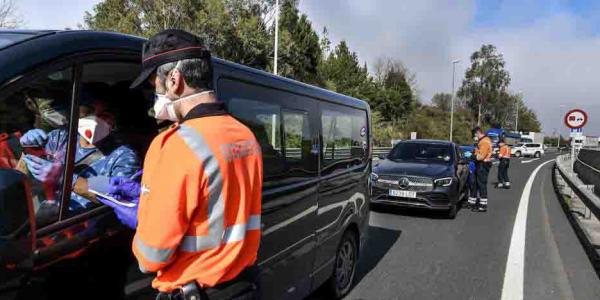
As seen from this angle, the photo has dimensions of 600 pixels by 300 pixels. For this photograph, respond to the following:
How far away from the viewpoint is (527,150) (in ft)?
187

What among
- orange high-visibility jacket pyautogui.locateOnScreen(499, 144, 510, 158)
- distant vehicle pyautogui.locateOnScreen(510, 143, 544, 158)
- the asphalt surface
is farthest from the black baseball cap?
distant vehicle pyautogui.locateOnScreen(510, 143, 544, 158)

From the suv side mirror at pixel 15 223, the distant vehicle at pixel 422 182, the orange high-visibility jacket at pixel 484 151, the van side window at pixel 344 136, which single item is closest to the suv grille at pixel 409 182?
the distant vehicle at pixel 422 182

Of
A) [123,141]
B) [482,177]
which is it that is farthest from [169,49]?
[482,177]

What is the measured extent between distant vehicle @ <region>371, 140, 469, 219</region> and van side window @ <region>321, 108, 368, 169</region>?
440 cm

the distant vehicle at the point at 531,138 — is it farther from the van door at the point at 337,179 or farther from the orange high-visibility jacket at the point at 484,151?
the van door at the point at 337,179

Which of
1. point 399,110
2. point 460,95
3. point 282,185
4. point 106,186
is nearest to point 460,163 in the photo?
point 282,185

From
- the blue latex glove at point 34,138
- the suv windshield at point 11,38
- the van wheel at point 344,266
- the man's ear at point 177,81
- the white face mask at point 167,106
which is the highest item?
the suv windshield at point 11,38

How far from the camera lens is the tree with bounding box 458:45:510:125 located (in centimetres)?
8806

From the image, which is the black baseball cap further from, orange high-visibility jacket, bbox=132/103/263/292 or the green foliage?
the green foliage

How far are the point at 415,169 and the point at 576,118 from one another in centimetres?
1080

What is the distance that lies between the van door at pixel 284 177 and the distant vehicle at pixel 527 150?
57683 mm

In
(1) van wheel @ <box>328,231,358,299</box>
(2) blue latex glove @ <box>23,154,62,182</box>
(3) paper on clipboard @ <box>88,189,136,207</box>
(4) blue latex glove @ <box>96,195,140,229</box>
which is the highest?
(2) blue latex glove @ <box>23,154,62,182</box>

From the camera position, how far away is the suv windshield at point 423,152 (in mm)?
11188

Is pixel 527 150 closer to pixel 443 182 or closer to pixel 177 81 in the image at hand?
pixel 443 182
